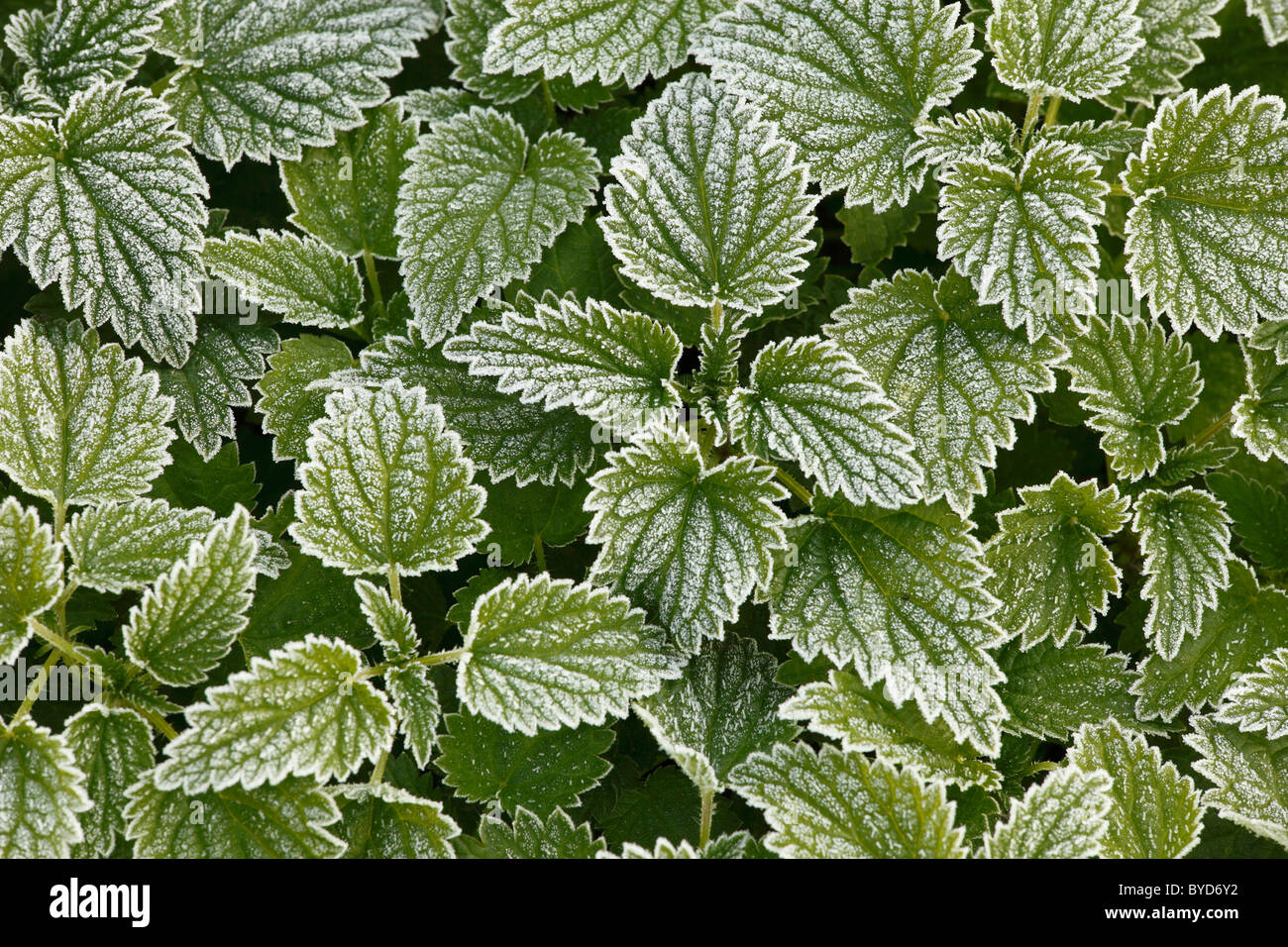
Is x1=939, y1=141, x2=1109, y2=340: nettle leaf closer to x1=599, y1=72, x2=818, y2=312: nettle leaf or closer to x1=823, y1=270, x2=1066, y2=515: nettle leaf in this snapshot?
x1=823, y1=270, x2=1066, y2=515: nettle leaf

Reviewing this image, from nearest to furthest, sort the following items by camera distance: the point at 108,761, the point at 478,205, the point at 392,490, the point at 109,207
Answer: the point at 108,761 → the point at 392,490 → the point at 109,207 → the point at 478,205

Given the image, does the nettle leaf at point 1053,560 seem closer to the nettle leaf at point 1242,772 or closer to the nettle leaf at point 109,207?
the nettle leaf at point 1242,772

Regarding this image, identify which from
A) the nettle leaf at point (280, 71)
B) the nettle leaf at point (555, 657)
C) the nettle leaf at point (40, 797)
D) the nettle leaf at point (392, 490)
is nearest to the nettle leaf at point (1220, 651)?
the nettle leaf at point (555, 657)

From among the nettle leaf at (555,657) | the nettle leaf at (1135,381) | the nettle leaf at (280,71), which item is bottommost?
the nettle leaf at (555,657)

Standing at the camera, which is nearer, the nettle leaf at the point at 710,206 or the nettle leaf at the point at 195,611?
the nettle leaf at the point at 195,611

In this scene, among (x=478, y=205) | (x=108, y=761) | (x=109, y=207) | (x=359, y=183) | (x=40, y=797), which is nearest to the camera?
(x=40, y=797)

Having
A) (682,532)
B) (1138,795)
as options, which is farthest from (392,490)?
(1138,795)

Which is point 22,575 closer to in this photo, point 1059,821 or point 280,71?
point 280,71
